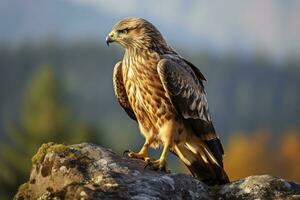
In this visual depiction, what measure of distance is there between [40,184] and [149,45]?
3.15 meters

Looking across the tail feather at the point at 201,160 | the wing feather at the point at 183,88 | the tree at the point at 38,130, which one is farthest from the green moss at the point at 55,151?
the tree at the point at 38,130

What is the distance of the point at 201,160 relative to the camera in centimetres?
1097

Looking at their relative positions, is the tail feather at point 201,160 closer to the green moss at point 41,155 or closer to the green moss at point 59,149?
the green moss at point 59,149

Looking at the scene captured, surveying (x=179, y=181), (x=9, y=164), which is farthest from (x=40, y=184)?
(x=9, y=164)

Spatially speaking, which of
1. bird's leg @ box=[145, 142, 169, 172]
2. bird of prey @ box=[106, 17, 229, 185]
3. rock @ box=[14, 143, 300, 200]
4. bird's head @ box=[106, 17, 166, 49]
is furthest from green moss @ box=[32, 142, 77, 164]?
bird's head @ box=[106, 17, 166, 49]

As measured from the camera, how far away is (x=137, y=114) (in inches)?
443

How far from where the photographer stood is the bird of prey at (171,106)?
1091 centimetres

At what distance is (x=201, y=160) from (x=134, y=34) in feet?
6.08

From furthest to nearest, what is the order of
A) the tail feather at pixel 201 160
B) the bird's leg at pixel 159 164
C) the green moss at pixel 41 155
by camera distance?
the tail feather at pixel 201 160 < the bird's leg at pixel 159 164 < the green moss at pixel 41 155

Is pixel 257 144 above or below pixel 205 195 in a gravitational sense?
below

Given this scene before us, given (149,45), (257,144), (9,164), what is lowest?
(257,144)

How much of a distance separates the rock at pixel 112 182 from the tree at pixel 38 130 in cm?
2230

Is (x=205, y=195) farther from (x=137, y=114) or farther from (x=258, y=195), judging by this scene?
(x=137, y=114)

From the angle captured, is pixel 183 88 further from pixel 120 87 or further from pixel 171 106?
pixel 120 87
